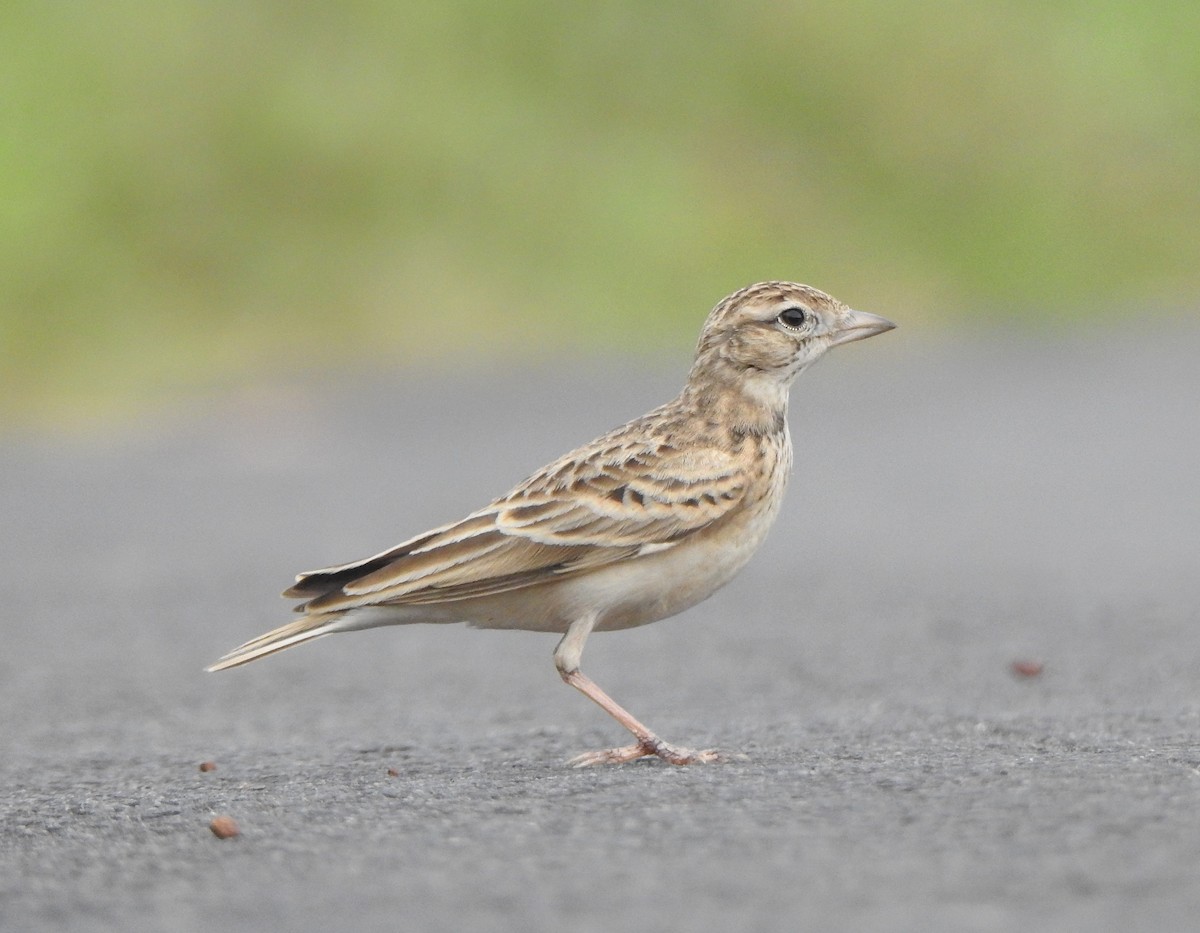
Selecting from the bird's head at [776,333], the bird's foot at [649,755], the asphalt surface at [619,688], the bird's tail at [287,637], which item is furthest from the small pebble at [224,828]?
the bird's head at [776,333]

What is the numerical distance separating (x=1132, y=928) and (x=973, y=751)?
7.05 feet

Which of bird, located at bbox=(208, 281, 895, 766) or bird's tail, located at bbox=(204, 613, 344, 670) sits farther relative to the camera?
bird, located at bbox=(208, 281, 895, 766)

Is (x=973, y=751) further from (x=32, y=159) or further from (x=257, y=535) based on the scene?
(x=32, y=159)

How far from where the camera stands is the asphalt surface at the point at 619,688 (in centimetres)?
404

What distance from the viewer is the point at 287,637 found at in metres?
6.13

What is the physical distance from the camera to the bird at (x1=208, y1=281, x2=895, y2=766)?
20.2ft

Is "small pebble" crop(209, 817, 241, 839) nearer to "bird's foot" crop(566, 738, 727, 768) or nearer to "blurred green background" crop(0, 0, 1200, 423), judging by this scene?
"bird's foot" crop(566, 738, 727, 768)

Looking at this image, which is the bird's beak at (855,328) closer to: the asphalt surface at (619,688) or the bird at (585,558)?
the bird at (585,558)

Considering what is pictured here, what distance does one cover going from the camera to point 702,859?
13.8ft

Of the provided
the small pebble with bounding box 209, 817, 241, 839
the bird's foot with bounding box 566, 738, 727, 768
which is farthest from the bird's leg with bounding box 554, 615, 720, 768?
the small pebble with bounding box 209, 817, 241, 839

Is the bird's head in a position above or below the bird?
above

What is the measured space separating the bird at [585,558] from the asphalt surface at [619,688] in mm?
406

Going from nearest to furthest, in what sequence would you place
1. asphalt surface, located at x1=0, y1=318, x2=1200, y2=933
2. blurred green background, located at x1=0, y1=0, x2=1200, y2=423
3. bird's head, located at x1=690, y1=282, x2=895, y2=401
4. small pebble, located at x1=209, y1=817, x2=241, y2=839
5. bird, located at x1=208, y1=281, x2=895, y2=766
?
asphalt surface, located at x1=0, y1=318, x2=1200, y2=933 < small pebble, located at x1=209, y1=817, x2=241, y2=839 < bird, located at x1=208, y1=281, x2=895, y2=766 < bird's head, located at x1=690, y1=282, x2=895, y2=401 < blurred green background, located at x1=0, y1=0, x2=1200, y2=423

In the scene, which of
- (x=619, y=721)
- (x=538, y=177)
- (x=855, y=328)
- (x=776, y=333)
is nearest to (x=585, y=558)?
(x=619, y=721)
